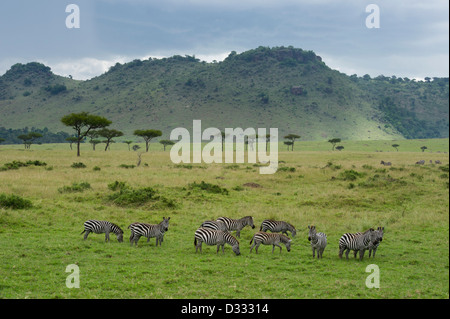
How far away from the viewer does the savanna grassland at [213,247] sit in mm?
10797

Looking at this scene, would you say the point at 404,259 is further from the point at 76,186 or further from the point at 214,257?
the point at 76,186

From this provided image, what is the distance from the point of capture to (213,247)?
16.5 metres

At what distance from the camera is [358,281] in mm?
11477

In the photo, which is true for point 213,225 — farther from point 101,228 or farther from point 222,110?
point 222,110

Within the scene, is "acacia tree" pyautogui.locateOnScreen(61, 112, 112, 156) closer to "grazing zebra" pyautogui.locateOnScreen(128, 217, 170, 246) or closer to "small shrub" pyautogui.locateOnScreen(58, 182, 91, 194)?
"small shrub" pyautogui.locateOnScreen(58, 182, 91, 194)

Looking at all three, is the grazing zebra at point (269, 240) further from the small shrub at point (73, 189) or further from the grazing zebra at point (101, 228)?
the small shrub at point (73, 189)

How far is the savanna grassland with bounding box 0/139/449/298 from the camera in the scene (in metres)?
10.8

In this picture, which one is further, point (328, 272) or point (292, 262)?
point (292, 262)

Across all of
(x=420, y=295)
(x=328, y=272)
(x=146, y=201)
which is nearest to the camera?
(x=420, y=295)

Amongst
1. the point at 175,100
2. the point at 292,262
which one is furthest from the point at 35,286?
the point at 175,100

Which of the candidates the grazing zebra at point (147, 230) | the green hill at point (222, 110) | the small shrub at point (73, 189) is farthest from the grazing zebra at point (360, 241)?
the green hill at point (222, 110)

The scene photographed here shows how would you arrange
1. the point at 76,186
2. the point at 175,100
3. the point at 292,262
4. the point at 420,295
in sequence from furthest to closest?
the point at 175,100, the point at 76,186, the point at 292,262, the point at 420,295

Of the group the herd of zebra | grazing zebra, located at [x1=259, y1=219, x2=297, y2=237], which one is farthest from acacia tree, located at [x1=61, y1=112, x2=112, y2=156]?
grazing zebra, located at [x1=259, y1=219, x2=297, y2=237]

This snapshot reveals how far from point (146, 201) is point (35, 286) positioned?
14.5 metres
